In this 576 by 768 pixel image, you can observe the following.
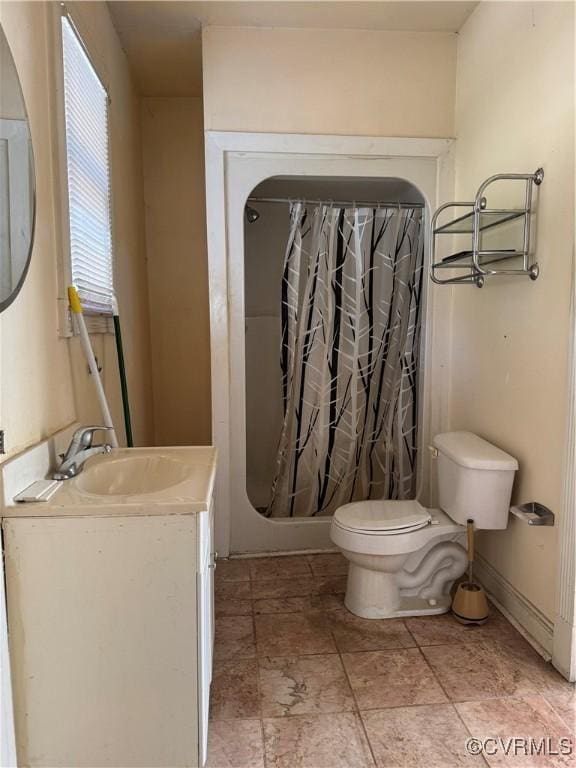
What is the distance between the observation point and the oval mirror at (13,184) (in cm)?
126

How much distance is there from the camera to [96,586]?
130 cm

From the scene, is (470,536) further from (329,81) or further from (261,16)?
(261,16)

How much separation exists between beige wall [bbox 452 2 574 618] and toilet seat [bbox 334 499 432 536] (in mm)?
380

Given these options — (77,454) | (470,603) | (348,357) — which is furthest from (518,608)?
(77,454)

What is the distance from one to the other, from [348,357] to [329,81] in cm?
134

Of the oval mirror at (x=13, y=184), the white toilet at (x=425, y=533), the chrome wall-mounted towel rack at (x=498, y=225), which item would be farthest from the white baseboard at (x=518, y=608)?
the oval mirror at (x=13, y=184)

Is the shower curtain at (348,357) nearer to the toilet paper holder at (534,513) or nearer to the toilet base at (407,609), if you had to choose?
the toilet base at (407,609)

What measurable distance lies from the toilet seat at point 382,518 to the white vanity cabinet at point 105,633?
935mm

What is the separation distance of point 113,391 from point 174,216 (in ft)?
4.73

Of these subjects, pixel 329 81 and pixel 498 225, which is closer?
pixel 498 225

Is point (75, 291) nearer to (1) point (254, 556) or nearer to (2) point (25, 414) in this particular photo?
(2) point (25, 414)

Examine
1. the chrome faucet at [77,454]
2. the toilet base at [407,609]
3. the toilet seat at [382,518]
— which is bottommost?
the toilet base at [407,609]

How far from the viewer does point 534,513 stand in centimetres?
194

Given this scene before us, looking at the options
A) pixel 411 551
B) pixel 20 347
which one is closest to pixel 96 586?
pixel 20 347
